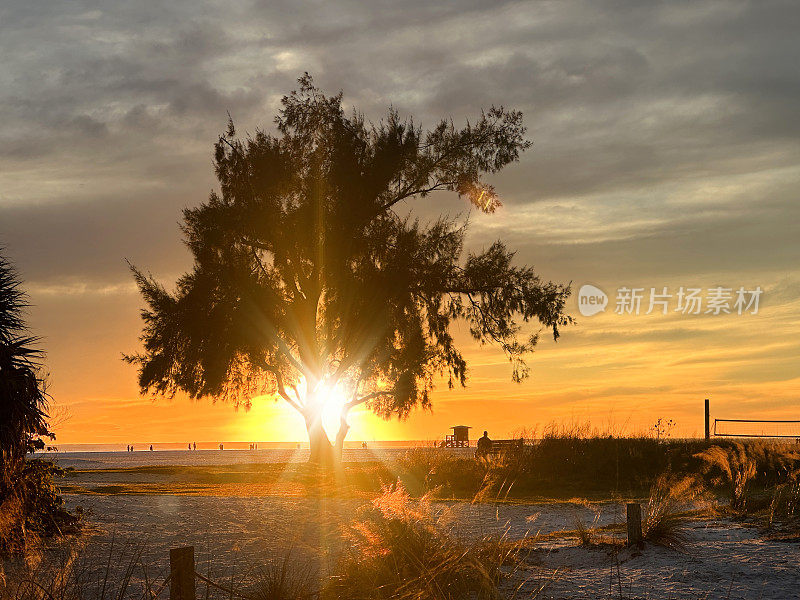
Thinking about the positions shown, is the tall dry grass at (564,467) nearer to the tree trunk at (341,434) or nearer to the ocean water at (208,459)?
the ocean water at (208,459)

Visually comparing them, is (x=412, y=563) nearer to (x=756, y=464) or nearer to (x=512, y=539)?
(x=512, y=539)

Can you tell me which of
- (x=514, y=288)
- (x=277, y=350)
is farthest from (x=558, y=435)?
(x=277, y=350)

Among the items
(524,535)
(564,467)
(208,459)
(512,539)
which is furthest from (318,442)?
(512,539)

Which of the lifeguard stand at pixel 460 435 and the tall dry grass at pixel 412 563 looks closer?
the tall dry grass at pixel 412 563

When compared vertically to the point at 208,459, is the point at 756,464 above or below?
above

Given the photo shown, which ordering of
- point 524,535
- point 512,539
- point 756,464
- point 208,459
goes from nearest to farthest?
1. point 512,539
2. point 524,535
3. point 756,464
4. point 208,459

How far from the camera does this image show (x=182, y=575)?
23.3 ft

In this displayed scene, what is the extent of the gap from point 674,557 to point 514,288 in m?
22.4

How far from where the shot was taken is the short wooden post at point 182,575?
7086 millimetres

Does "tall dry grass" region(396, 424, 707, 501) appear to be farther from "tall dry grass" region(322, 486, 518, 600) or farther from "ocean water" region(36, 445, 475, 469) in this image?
"tall dry grass" region(322, 486, 518, 600)

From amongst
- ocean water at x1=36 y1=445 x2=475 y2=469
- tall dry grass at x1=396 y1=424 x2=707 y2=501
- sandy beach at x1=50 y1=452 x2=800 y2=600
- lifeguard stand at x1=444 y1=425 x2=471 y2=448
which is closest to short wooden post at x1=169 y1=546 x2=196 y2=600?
sandy beach at x1=50 y1=452 x2=800 y2=600

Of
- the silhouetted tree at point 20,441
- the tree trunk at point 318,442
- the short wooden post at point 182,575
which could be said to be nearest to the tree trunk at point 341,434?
the tree trunk at point 318,442

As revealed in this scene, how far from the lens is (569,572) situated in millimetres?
9570

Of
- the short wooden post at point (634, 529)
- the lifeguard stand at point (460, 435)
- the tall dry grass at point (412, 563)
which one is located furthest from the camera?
the lifeguard stand at point (460, 435)
